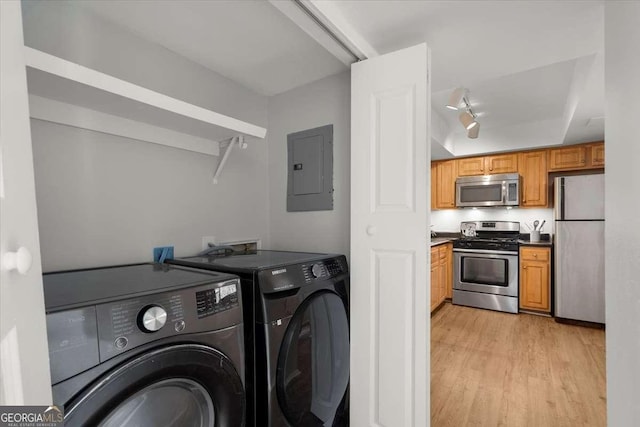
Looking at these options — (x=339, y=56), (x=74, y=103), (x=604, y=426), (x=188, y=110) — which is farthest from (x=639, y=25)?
(x=604, y=426)

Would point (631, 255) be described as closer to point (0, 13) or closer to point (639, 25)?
point (639, 25)

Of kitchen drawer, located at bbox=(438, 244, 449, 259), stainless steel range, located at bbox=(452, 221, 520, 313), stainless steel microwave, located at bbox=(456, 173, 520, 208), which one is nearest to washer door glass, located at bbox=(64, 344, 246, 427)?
kitchen drawer, located at bbox=(438, 244, 449, 259)

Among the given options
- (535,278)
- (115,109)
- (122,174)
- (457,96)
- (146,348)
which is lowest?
(535,278)

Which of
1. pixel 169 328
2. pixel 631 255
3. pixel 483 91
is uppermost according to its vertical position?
pixel 483 91

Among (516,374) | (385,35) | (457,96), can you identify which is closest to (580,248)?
(516,374)

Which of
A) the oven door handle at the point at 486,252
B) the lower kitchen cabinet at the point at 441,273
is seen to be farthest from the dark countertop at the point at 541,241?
the lower kitchen cabinet at the point at 441,273

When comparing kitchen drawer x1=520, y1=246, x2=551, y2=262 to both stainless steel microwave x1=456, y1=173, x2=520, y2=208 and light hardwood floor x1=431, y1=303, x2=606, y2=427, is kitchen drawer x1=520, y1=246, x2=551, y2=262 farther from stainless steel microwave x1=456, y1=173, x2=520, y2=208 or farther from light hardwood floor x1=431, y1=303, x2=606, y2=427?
light hardwood floor x1=431, y1=303, x2=606, y2=427

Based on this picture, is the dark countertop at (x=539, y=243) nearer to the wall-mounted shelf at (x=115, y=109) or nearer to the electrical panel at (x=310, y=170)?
the electrical panel at (x=310, y=170)

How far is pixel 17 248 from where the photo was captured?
0.39m

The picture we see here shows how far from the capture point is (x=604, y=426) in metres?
1.59

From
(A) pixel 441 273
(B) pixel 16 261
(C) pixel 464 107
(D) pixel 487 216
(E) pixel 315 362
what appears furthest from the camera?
(D) pixel 487 216

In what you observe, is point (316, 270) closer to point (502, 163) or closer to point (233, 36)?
point (233, 36)

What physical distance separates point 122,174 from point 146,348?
909 millimetres

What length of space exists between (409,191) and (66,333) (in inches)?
48.1
